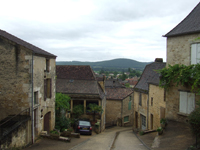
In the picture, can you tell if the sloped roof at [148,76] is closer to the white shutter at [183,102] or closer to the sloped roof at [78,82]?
the sloped roof at [78,82]

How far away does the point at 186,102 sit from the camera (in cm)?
1416

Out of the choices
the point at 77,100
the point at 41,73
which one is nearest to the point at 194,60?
the point at 41,73

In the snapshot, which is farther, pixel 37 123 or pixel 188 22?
pixel 188 22

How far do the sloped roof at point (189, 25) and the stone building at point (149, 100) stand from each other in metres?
3.53

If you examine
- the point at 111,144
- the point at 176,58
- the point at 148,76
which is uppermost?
the point at 176,58

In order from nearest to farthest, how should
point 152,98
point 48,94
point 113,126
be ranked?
point 48,94 < point 152,98 < point 113,126

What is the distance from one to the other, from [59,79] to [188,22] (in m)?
18.1

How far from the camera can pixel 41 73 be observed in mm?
14055

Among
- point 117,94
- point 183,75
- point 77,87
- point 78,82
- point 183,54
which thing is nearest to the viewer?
point 183,75

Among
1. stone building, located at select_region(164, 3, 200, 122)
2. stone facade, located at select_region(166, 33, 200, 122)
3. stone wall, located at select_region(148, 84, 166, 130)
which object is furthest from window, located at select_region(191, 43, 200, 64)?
stone wall, located at select_region(148, 84, 166, 130)

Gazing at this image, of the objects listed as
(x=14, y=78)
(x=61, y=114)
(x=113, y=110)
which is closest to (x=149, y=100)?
(x=61, y=114)

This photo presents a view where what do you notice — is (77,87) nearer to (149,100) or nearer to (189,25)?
(149,100)

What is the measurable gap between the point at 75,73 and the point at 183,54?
54.3 ft

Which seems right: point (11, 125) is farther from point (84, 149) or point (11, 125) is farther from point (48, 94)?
point (48, 94)
